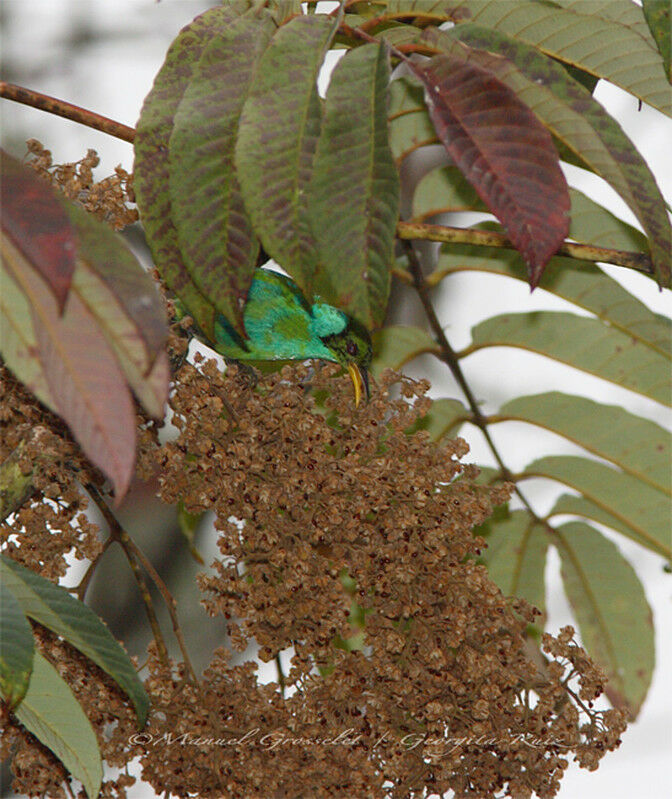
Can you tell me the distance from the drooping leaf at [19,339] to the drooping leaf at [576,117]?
76cm

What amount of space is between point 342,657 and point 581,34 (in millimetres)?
1169

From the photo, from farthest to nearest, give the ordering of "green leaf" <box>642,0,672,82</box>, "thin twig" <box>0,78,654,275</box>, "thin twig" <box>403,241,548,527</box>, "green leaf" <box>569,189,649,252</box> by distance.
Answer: "thin twig" <box>403,241,548,527</box> → "green leaf" <box>569,189,649,252</box> → "thin twig" <box>0,78,654,275</box> → "green leaf" <box>642,0,672,82</box>

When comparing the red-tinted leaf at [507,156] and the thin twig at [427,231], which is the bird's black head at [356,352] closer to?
the thin twig at [427,231]

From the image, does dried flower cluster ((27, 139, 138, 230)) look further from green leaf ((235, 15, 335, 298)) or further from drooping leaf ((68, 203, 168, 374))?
drooping leaf ((68, 203, 168, 374))

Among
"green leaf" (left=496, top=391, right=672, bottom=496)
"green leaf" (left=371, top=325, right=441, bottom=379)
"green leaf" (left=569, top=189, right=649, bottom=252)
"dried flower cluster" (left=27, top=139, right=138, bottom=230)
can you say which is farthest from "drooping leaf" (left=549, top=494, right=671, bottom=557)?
"dried flower cluster" (left=27, top=139, right=138, bottom=230)

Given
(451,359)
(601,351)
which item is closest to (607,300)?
(601,351)

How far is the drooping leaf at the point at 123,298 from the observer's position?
947 mm

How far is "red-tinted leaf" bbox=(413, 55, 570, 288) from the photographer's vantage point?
1.25 meters

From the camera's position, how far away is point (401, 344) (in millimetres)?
2818

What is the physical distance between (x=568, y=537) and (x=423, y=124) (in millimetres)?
1161

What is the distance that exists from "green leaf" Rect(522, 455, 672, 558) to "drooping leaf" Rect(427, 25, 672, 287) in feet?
4.18

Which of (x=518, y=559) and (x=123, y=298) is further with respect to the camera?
(x=518, y=559)

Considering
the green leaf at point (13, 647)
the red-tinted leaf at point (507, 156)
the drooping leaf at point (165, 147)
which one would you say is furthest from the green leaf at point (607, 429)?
the green leaf at point (13, 647)

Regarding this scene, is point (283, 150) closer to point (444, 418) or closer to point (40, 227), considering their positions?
point (40, 227)
